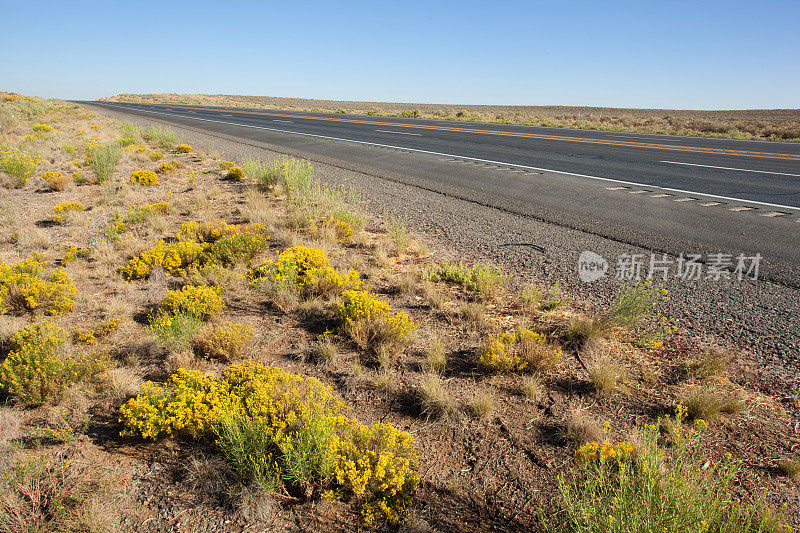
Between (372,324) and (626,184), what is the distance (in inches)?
323

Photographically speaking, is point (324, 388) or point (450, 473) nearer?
point (450, 473)

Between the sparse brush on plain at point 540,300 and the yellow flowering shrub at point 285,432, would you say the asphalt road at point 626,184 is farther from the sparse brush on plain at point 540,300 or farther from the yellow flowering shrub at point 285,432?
the yellow flowering shrub at point 285,432

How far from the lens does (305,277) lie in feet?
16.1

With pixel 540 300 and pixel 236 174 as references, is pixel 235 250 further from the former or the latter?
pixel 236 174

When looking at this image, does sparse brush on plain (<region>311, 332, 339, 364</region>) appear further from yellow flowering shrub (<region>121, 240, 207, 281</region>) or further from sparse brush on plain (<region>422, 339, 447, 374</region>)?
yellow flowering shrub (<region>121, 240, 207, 281</region>)

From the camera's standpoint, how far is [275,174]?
965 cm

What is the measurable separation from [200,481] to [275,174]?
26.3 ft

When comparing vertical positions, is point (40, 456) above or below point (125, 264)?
below

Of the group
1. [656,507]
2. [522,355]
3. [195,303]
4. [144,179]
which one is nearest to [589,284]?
[522,355]

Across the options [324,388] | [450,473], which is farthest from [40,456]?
[450,473]

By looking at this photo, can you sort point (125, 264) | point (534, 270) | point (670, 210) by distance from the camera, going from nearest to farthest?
point (534, 270) < point (125, 264) < point (670, 210)

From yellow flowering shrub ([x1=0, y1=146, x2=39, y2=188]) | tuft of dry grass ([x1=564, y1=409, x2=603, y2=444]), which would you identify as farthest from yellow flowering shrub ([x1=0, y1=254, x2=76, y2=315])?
yellow flowering shrub ([x1=0, y1=146, x2=39, y2=188])

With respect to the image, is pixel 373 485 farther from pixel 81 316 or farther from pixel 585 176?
pixel 585 176

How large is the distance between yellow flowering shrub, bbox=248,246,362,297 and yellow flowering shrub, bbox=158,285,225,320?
1.75 feet
